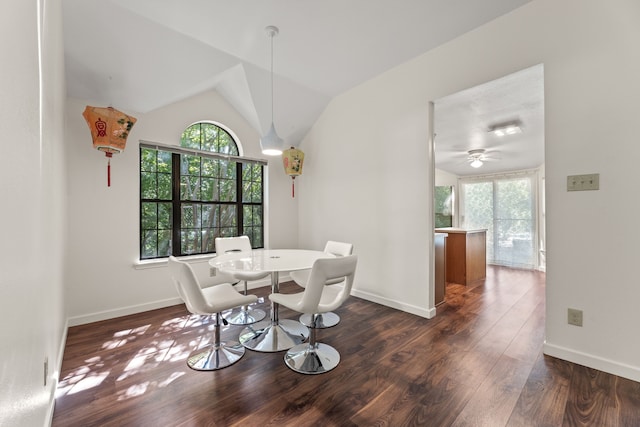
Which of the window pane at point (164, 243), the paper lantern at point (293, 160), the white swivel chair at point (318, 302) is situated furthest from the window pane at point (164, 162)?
the white swivel chair at point (318, 302)

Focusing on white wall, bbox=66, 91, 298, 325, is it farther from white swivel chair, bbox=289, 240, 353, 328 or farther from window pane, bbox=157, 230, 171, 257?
white swivel chair, bbox=289, 240, 353, 328

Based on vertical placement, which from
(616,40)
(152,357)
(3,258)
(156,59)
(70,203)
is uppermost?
(156,59)

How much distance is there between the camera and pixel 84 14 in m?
2.20

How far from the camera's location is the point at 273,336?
2.37 metres

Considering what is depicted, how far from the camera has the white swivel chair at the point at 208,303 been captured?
1763mm

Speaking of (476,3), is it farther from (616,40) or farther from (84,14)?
(84,14)

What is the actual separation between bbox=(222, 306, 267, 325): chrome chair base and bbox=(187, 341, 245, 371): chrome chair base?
0.51 m

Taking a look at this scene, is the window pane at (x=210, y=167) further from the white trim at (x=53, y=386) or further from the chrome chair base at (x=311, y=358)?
the chrome chair base at (x=311, y=358)

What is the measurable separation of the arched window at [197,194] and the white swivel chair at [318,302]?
212cm

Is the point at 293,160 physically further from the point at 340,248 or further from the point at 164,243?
the point at 164,243

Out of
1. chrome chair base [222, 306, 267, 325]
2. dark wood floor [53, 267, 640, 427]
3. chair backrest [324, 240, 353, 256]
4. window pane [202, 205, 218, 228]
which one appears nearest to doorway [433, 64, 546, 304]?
chair backrest [324, 240, 353, 256]

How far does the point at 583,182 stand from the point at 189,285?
288 cm

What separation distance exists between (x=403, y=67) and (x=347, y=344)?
3.00 metres

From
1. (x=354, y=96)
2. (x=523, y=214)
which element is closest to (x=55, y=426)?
(x=354, y=96)
